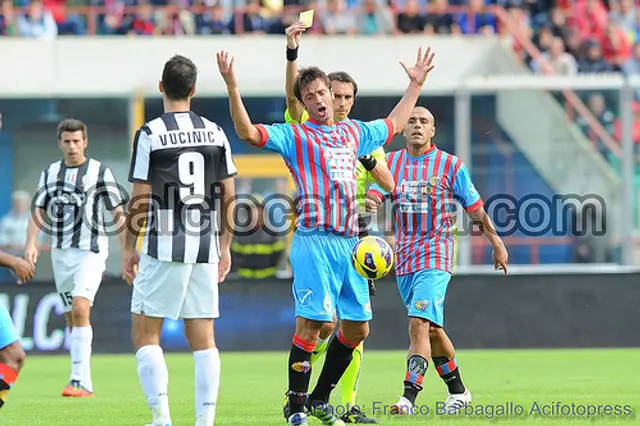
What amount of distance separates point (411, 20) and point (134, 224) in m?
15.3

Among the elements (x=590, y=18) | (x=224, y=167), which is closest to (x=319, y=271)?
(x=224, y=167)

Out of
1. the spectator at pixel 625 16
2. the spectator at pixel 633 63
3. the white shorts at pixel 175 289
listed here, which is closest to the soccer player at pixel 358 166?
the white shorts at pixel 175 289

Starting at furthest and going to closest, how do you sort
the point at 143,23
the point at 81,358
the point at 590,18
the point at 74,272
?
the point at 590,18 < the point at 143,23 < the point at 74,272 < the point at 81,358

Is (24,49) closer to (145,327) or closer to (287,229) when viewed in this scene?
(287,229)

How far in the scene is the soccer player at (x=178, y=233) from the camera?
24.2 feet

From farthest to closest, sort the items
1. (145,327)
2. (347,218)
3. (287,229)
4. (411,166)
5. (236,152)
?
1. (236,152)
2. (287,229)
3. (411,166)
4. (347,218)
5. (145,327)

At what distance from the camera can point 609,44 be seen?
22844mm

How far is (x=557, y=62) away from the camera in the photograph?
840 inches

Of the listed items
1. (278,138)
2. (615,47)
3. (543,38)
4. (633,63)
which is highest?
(543,38)

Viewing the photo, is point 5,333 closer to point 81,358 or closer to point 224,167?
point 224,167

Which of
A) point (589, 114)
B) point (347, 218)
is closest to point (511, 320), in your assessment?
point (589, 114)

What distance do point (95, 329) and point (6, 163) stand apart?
396 centimetres

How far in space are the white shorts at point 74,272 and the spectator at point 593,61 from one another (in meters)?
11.8

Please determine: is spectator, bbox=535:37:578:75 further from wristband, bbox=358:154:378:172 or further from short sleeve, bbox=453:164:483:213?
wristband, bbox=358:154:378:172
